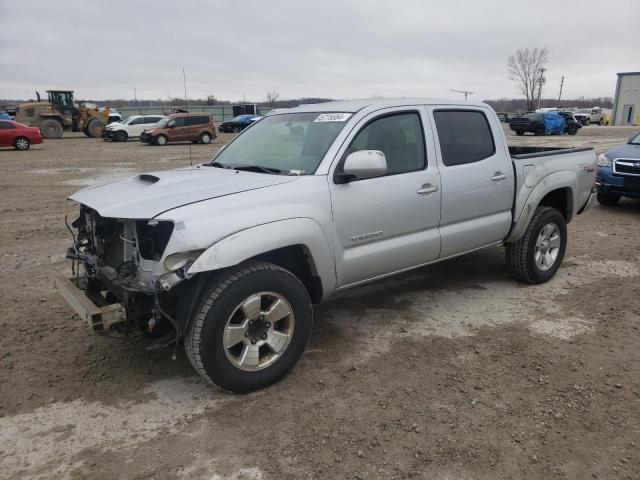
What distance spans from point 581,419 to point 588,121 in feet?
197

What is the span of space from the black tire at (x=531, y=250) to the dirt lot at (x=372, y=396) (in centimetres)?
15

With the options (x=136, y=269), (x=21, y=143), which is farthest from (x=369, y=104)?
(x=21, y=143)

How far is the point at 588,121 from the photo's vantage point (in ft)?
181

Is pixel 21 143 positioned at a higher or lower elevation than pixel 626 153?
lower

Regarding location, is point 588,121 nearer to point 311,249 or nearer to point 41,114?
point 41,114

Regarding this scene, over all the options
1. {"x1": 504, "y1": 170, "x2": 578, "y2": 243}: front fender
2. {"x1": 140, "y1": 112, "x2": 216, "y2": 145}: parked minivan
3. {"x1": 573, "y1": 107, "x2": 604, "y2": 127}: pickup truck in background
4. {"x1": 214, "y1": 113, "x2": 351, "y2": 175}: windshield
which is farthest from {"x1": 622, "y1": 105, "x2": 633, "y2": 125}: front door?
{"x1": 214, "y1": 113, "x2": 351, "y2": 175}: windshield

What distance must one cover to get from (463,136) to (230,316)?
277cm

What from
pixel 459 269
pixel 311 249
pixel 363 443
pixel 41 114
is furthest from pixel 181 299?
pixel 41 114

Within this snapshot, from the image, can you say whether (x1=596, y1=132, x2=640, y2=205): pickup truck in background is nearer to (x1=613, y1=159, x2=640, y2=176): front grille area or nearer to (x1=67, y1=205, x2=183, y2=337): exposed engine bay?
(x1=613, y1=159, x2=640, y2=176): front grille area

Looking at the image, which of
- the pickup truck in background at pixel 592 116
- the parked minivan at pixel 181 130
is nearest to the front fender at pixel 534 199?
the parked minivan at pixel 181 130

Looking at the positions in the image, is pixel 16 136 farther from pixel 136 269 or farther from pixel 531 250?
pixel 531 250

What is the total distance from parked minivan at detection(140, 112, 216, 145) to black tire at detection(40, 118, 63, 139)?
7540 millimetres

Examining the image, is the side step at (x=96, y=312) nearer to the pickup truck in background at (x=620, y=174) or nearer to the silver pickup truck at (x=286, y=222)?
the silver pickup truck at (x=286, y=222)

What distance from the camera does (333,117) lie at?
13.4 feet
